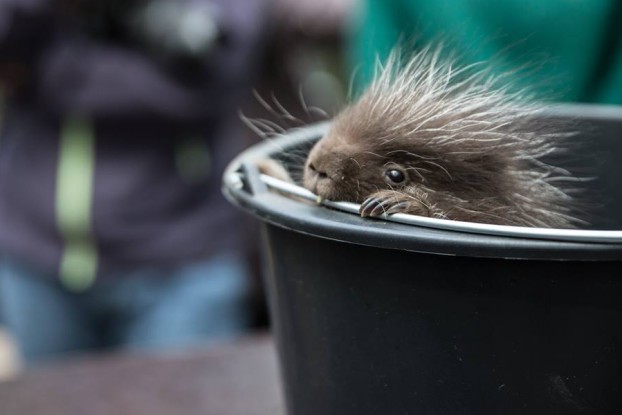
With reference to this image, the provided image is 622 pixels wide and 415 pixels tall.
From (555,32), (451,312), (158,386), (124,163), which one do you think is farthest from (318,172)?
(124,163)

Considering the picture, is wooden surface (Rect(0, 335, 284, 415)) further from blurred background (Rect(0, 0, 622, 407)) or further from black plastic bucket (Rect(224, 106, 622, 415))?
blurred background (Rect(0, 0, 622, 407))

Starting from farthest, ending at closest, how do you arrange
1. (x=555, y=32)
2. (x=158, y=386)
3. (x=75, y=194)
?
1. (x=75, y=194)
2. (x=555, y=32)
3. (x=158, y=386)

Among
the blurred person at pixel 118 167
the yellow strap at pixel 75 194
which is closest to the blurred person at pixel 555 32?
the blurred person at pixel 118 167

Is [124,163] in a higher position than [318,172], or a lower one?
lower

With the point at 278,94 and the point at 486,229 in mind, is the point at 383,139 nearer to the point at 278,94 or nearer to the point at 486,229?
the point at 486,229

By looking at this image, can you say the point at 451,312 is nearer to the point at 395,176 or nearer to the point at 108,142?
the point at 395,176

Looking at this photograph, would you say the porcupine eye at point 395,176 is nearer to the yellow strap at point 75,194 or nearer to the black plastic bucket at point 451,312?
the black plastic bucket at point 451,312

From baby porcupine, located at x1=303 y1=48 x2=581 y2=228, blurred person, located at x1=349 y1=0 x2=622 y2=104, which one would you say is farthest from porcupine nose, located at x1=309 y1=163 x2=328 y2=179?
blurred person, located at x1=349 y1=0 x2=622 y2=104

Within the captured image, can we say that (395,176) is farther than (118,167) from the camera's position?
No
